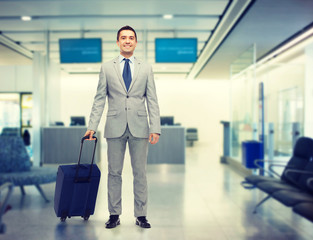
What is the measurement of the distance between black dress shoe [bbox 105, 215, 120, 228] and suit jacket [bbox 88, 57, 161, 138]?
15.3 inches

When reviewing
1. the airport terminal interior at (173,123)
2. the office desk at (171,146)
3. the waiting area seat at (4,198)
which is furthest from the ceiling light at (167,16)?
the waiting area seat at (4,198)

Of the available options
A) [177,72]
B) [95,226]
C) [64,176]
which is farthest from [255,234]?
[177,72]

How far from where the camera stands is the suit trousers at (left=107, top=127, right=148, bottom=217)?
137 cm

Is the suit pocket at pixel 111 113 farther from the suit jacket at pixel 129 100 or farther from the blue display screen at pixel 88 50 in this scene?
the blue display screen at pixel 88 50

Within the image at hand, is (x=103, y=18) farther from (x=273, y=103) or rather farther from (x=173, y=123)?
(x=273, y=103)

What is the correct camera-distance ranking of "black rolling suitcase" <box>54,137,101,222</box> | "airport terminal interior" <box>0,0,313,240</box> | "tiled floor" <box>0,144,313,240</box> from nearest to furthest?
"black rolling suitcase" <box>54,137,101,222</box>
"tiled floor" <box>0,144,313,240</box>
"airport terminal interior" <box>0,0,313,240</box>

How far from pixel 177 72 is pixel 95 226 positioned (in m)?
11.9

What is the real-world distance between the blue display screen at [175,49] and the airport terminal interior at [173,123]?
0.08 feet

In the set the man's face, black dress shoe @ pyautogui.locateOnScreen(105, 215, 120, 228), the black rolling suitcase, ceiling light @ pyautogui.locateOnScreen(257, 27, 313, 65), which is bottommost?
black dress shoe @ pyautogui.locateOnScreen(105, 215, 120, 228)

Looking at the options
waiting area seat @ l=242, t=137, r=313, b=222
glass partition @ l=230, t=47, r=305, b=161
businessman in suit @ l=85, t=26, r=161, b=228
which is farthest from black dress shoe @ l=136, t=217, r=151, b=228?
glass partition @ l=230, t=47, r=305, b=161

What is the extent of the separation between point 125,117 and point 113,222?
1.64ft

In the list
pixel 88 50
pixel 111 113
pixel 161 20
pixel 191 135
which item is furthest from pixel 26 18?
pixel 191 135

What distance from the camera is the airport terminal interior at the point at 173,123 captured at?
1.61m

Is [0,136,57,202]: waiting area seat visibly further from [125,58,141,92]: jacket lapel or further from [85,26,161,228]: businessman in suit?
[125,58,141,92]: jacket lapel
